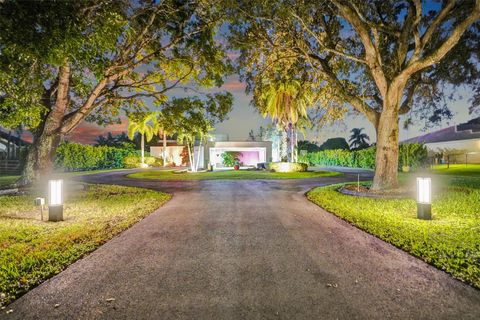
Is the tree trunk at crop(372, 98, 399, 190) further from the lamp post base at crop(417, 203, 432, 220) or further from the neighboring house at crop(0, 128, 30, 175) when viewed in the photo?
the neighboring house at crop(0, 128, 30, 175)

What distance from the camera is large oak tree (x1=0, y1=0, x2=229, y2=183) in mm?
5969

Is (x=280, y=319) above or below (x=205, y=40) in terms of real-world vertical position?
below

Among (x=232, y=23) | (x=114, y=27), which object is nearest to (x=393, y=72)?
(x=232, y=23)

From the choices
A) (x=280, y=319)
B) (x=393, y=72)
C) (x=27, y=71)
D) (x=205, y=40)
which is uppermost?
(x=205, y=40)

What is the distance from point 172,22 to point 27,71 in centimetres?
593

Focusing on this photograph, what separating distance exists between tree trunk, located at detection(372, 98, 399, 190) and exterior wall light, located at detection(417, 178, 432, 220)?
4752 mm

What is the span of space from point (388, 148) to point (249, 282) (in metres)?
10.2

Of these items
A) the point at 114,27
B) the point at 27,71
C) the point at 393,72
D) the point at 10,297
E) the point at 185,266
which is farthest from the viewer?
the point at 393,72

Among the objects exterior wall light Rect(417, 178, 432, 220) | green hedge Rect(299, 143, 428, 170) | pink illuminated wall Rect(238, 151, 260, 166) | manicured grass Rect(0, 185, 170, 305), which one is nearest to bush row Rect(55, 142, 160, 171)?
pink illuminated wall Rect(238, 151, 260, 166)

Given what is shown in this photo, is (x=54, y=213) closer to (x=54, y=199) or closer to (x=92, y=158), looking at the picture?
(x=54, y=199)

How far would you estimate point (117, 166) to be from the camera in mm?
43656

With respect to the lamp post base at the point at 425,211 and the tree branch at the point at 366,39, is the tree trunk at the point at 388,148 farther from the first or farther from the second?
the lamp post base at the point at 425,211

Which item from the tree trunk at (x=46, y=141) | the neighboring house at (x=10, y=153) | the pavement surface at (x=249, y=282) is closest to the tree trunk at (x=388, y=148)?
the pavement surface at (x=249, y=282)

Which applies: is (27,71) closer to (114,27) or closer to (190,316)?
(114,27)
